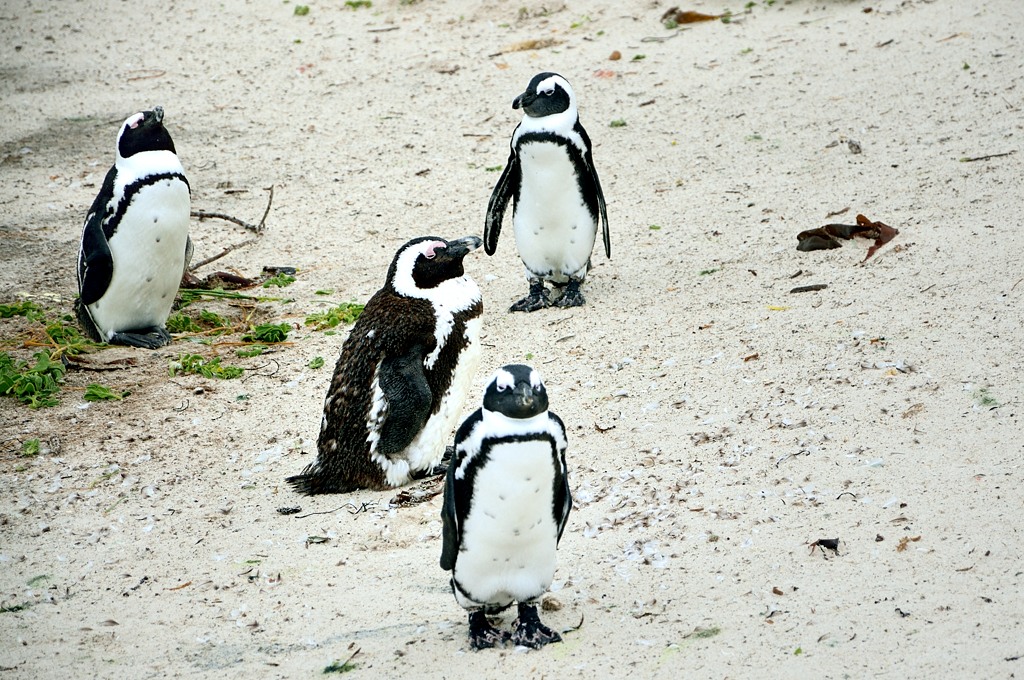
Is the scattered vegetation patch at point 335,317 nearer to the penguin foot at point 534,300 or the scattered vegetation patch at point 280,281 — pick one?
the scattered vegetation patch at point 280,281

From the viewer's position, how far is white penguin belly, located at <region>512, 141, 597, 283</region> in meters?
5.87

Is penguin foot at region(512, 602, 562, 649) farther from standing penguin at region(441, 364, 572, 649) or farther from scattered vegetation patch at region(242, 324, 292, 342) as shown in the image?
scattered vegetation patch at region(242, 324, 292, 342)

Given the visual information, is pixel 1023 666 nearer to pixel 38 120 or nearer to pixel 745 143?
pixel 745 143

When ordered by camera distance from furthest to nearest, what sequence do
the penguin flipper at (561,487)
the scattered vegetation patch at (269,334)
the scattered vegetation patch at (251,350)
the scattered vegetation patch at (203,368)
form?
the scattered vegetation patch at (269,334)
the scattered vegetation patch at (251,350)
the scattered vegetation patch at (203,368)
the penguin flipper at (561,487)

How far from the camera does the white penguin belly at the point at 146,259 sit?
578cm

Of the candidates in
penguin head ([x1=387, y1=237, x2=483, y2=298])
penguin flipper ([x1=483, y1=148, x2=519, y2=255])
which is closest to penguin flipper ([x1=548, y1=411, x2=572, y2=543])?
penguin head ([x1=387, y1=237, x2=483, y2=298])

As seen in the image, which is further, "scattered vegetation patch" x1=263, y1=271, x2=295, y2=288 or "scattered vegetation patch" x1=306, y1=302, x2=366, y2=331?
"scattered vegetation patch" x1=263, y1=271, x2=295, y2=288

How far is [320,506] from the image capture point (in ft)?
14.1

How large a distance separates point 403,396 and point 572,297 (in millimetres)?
1980

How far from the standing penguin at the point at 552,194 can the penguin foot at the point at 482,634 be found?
292cm

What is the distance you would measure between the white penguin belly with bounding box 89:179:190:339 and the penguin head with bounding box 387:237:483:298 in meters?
1.90

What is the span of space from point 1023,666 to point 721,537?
40.5 inches

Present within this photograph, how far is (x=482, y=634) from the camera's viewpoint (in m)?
3.22

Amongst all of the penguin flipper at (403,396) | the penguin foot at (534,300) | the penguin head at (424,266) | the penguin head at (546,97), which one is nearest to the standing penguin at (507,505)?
the penguin flipper at (403,396)
